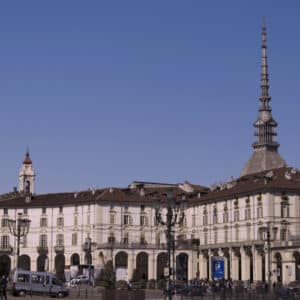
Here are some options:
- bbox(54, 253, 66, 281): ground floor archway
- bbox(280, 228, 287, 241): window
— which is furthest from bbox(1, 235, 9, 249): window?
bbox(280, 228, 287, 241): window

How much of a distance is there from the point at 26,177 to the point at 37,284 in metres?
80.7

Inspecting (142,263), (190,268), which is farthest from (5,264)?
(190,268)

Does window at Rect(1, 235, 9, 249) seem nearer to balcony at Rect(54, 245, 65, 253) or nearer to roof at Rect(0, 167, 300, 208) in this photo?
roof at Rect(0, 167, 300, 208)

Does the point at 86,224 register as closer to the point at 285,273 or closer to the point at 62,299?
the point at 285,273

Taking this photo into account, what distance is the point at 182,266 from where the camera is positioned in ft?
399

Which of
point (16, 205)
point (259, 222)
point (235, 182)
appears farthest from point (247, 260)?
point (16, 205)

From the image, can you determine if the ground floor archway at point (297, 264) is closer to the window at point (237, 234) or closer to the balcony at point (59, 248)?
the window at point (237, 234)

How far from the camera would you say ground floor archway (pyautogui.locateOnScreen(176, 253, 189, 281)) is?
119m

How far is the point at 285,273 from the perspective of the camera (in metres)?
99.4

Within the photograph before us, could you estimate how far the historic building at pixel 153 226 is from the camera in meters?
108

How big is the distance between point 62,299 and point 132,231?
5902 cm

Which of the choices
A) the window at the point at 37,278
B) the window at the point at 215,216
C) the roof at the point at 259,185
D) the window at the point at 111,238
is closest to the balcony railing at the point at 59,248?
the window at the point at 111,238

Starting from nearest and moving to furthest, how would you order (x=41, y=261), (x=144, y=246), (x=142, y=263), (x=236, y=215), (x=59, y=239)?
(x=236, y=215) < (x=144, y=246) < (x=142, y=263) < (x=59, y=239) < (x=41, y=261)

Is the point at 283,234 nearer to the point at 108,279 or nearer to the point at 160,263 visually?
the point at 160,263
